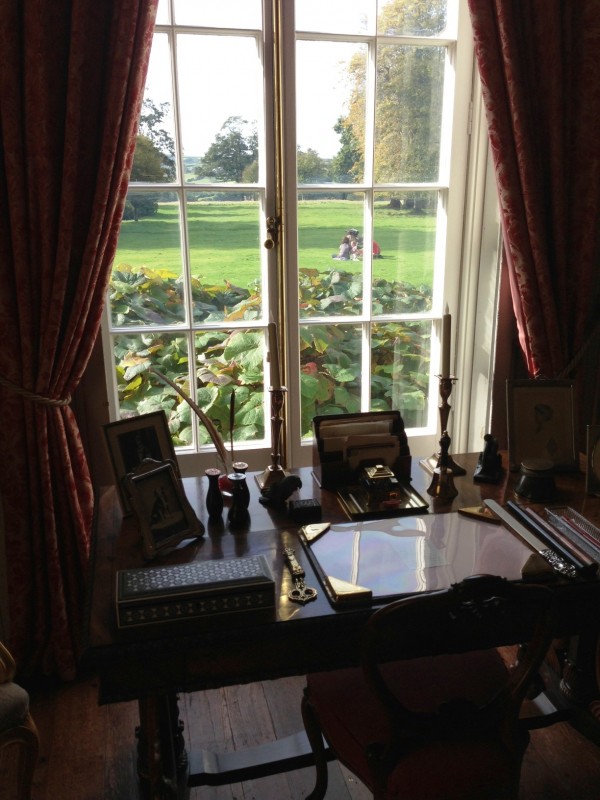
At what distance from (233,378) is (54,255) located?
0.77 m

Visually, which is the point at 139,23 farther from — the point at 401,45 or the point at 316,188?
the point at 401,45

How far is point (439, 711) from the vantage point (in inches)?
49.0

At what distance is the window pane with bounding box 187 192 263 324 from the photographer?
230 centimetres

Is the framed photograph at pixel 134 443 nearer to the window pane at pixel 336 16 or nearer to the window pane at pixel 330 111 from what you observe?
the window pane at pixel 330 111

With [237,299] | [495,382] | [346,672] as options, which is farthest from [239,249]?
[346,672]

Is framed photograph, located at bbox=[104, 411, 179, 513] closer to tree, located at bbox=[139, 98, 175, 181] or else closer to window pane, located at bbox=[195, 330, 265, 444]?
window pane, located at bbox=[195, 330, 265, 444]

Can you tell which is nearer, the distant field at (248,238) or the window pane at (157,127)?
the window pane at (157,127)

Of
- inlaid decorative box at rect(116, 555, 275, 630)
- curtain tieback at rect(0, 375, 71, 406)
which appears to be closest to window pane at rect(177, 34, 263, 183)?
curtain tieback at rect(0, 375, 71, 406)

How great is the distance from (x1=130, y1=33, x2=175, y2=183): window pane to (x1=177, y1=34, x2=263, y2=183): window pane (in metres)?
0.04

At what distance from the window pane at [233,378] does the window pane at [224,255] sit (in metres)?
0.08

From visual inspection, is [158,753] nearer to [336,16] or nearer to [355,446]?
[355,446]

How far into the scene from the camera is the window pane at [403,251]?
8.09 ft

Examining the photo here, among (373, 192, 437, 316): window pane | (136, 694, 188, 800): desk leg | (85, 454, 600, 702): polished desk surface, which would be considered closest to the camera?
(85, 454, 600, 702): polished desk surface

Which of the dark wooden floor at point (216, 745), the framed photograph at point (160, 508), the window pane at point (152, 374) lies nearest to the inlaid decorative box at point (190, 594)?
the framed photograph at point (160, 508)
